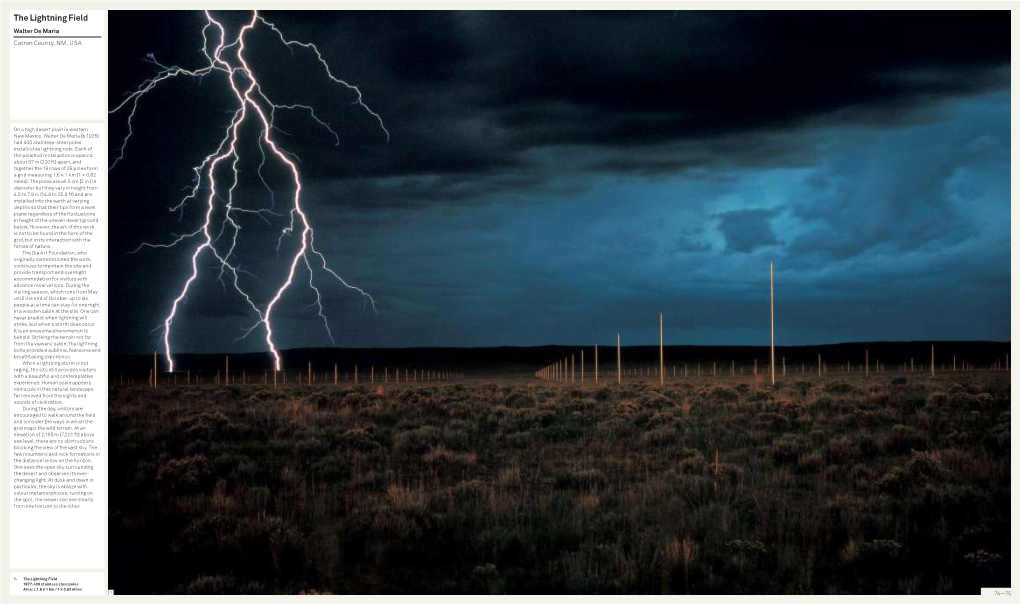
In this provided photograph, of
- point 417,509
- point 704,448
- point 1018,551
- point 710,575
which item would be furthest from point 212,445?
point 1018,551

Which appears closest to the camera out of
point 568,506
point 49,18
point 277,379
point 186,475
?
point 49,18

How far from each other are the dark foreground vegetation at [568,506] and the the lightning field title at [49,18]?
7391 mm

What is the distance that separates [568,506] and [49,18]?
10.4m

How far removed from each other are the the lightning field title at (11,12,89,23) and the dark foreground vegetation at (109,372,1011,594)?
7391mm

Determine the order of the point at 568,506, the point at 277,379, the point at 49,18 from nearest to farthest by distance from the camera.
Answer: the point at 49,18
the point at 568,506
the point at 277,379

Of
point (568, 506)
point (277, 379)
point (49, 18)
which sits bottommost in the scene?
point (277, 379)

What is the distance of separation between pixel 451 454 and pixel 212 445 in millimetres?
5533

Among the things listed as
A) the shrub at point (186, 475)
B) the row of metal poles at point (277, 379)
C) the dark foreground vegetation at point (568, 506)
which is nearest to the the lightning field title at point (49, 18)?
the dark foreground vegetation at point (568, 506)

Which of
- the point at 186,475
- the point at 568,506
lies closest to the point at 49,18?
the point at 186,475

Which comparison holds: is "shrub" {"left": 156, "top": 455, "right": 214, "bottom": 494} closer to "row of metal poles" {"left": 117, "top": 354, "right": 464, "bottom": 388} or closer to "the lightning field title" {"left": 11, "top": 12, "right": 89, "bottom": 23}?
"the lightning field title" {"left": 11, "top": 12, "right": 89, "bottom": 23}

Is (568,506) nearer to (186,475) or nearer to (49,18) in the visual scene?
(186,475)

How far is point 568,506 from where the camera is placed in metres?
10.8

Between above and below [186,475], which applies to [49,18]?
above

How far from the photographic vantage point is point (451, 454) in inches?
592
